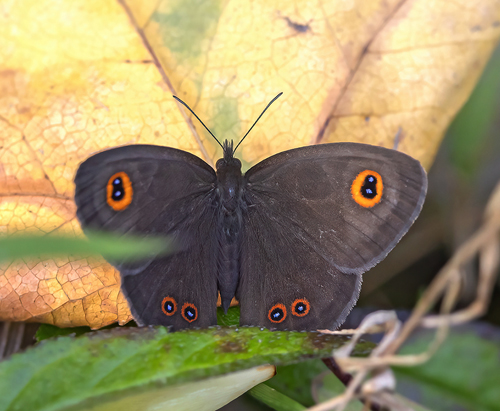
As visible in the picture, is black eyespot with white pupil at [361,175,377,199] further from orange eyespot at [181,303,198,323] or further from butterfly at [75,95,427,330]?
orange eyespot at [181,303,198,323]

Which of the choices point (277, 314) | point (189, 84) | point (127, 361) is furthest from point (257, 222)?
point (127, 361)

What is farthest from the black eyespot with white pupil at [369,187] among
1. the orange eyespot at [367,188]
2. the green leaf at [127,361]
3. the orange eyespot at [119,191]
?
the orange eyespot at [119,191]

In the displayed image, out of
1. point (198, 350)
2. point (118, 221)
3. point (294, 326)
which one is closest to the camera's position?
point (198, 350)

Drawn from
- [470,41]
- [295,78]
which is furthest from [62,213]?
[470,41]

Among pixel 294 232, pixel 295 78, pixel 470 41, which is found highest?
pixel 470 41

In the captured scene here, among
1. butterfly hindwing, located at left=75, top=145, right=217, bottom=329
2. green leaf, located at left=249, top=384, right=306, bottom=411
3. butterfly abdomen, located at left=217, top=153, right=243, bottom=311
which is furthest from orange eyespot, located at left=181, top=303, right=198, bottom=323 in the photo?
green leaf, located at left=249, top=384, right=306, bottom=411

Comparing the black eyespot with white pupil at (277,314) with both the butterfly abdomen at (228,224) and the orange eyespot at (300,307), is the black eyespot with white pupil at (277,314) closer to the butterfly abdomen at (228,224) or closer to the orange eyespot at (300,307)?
the orange eyespot at (300,307)

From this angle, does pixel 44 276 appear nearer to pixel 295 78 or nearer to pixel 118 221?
pixel 118 221
